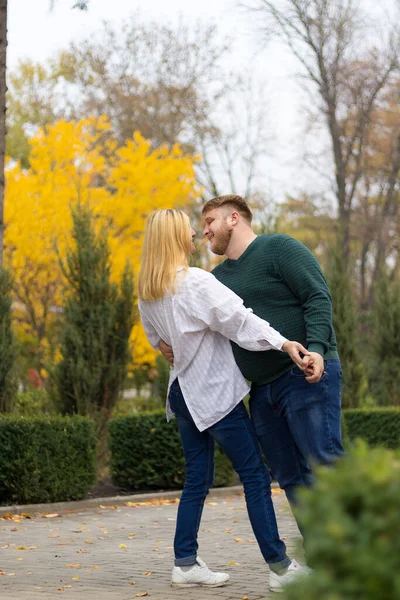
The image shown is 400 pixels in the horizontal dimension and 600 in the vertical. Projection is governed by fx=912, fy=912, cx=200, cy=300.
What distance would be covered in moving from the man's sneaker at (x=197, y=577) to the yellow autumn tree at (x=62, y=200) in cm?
1394

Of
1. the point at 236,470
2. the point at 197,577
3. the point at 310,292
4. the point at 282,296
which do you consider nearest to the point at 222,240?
the point at 282,296

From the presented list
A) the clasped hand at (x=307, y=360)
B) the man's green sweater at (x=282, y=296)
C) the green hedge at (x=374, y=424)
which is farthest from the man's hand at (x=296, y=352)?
the green hedge at (x=374, y=424)

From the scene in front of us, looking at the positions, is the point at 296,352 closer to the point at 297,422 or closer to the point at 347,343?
the point at 297,422

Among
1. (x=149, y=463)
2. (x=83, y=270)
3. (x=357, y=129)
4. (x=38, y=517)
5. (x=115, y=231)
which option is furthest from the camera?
(x=357, y=129)

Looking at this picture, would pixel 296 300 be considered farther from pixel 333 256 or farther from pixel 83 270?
pixel 333 256

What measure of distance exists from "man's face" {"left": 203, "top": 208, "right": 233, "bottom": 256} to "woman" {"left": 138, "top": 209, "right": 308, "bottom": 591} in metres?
0.11

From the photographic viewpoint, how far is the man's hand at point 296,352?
423 cm

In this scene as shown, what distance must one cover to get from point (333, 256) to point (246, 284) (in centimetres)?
1019

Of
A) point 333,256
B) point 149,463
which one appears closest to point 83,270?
point 149,463

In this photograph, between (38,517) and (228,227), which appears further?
(38,517)

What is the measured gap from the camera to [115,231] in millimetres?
19938

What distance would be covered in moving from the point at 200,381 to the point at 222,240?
2.49 feet

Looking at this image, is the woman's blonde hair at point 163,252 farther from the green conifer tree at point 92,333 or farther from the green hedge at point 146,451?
the green conifer tree at point 92,333

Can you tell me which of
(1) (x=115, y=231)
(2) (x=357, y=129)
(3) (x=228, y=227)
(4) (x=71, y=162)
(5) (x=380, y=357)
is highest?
(2) (x=357, y=129)
